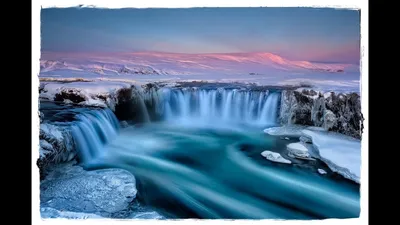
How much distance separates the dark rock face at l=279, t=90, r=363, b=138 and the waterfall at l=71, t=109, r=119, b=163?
862 millimetres

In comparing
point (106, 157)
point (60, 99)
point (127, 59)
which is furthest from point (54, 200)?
point (127, 59)

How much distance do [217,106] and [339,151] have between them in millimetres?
631

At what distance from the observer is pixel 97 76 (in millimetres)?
1659

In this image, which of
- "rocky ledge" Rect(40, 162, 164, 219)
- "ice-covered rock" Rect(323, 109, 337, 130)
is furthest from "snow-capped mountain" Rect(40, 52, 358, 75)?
"rocky ledge" Rect(40, 162, 164, 219)

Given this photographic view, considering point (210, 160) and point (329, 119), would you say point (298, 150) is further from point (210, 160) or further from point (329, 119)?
point (210, 160)

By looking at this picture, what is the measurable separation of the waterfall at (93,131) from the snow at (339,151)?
3.20ft

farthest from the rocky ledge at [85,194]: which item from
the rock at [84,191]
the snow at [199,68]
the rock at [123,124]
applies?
the snow at [199,68]

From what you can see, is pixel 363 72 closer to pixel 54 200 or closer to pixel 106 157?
pixel 106 157

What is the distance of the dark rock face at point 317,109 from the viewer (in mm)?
1599

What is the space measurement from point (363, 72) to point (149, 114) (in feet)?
3.49

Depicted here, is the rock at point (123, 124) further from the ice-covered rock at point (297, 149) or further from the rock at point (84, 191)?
the ice-covered rock at point (297, 149)

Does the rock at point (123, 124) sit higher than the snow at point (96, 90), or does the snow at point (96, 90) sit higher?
the snow at point (96, 90)

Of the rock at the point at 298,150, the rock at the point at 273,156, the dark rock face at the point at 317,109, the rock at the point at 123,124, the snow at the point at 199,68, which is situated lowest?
the rock at the point at 273,156

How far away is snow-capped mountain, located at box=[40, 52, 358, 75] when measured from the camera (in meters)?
1.63
